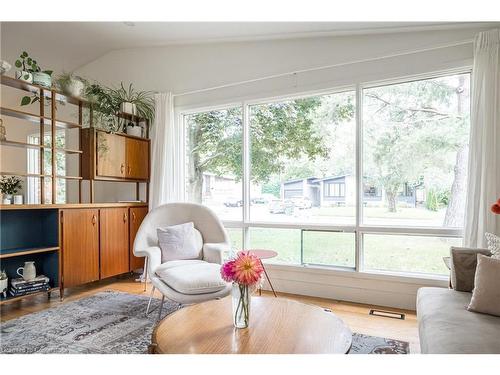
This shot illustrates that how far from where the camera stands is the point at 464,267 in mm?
2180

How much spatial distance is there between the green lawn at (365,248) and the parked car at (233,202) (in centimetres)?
30

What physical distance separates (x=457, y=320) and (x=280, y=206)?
2.23 metres

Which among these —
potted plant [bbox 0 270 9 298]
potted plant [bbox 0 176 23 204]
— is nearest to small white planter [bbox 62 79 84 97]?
potted plant [bbox 0 176 23 204]

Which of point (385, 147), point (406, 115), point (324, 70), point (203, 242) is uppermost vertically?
point (324, 70)

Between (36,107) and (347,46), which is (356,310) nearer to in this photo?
(347,46)

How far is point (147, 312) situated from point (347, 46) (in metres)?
3.15

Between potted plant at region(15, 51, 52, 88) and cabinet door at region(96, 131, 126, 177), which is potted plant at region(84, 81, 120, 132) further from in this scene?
potted plant at region(15, 51, 52, 88)

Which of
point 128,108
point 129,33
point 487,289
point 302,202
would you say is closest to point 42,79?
point 128,108

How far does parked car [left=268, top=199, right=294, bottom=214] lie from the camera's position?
3.70m

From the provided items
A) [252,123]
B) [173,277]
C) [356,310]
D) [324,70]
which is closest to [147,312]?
[173,277]

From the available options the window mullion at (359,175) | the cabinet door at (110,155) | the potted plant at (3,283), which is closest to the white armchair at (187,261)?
the cabinet door at (110,155)

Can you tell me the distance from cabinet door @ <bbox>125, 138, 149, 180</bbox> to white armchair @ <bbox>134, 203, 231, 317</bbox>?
1076 millimetres

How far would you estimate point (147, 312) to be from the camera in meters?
2.94

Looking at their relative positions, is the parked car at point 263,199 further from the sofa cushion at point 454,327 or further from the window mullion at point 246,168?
the sofa cushion at point 454,327
